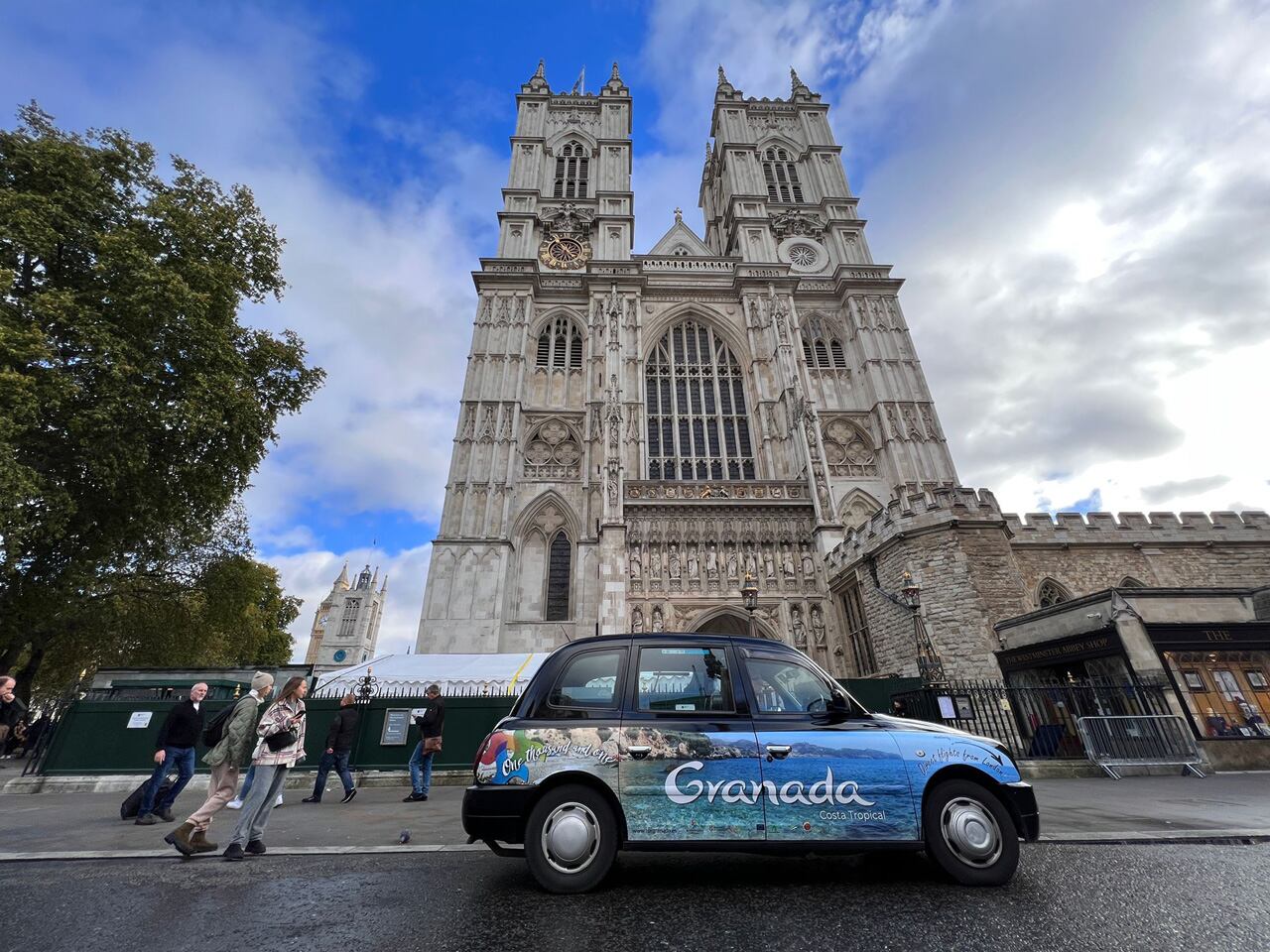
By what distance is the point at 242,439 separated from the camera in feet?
39.7

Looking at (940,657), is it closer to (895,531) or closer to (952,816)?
(895,531)

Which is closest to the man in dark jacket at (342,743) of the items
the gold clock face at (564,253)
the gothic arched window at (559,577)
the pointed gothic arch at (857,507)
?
the gothic arched window at (559,577)

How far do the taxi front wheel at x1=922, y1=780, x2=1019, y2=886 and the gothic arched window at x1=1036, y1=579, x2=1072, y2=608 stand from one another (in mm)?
13398

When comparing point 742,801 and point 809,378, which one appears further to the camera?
point 809,378

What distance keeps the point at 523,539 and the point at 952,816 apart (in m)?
19.6

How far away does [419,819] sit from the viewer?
589 cm

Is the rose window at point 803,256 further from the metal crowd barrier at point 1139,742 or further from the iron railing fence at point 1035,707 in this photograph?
the metal crowd barrier at point 1139,742

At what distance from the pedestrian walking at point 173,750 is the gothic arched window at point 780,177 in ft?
115

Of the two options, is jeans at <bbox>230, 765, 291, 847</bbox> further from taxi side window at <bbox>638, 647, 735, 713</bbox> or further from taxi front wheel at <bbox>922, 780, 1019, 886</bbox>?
taxi front wheel at <bbox>922, 780, 1019, 886</bbox>

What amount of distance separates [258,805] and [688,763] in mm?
3674

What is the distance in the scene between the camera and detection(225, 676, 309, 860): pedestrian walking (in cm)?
414

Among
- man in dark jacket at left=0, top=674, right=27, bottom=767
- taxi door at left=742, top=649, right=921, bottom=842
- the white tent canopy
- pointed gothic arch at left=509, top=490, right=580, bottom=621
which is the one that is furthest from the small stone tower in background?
taxi door at left=742, top=649, right=921, bottom=842

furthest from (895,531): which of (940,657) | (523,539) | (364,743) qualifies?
(523,539)

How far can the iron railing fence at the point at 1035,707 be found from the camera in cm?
890
